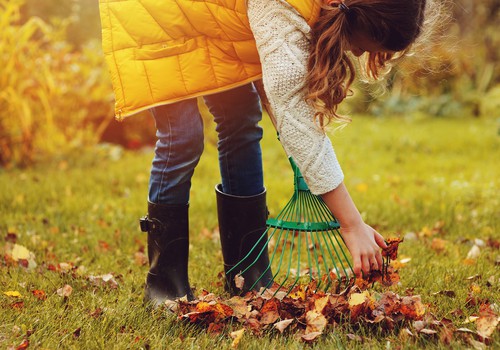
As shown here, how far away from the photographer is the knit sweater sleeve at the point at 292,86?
5.68 ft

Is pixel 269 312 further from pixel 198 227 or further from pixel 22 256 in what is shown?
pixel 198 227

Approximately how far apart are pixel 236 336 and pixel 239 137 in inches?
29.8

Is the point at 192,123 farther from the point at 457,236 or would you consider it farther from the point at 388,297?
the point at 457,236

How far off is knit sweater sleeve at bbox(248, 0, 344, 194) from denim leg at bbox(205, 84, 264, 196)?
0.45m

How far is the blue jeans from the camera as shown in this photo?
81.5 inches

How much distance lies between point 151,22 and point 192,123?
0.36m

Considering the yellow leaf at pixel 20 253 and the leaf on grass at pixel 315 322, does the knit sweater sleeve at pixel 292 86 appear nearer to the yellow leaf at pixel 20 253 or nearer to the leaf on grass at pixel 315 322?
the leaf on grass at pixel 315 322

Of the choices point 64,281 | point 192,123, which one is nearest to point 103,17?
point 192,123

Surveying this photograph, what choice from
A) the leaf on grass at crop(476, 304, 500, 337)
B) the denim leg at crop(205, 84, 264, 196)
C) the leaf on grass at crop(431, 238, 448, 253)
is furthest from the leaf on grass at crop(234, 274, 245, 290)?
the leaf on grass at crop(431, 238, 448, 253)

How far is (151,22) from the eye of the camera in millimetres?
1967

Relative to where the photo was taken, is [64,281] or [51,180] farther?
[51,180]

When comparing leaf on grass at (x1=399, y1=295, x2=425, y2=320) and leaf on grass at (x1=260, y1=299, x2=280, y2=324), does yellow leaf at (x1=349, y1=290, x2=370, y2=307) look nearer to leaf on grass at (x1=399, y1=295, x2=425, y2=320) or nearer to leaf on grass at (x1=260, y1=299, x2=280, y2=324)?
leaf on grass at (x1=399, y1=295, x2=425, y2=320)

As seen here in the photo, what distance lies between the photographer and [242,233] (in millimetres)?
2312

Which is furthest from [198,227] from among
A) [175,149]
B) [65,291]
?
[175,149]
